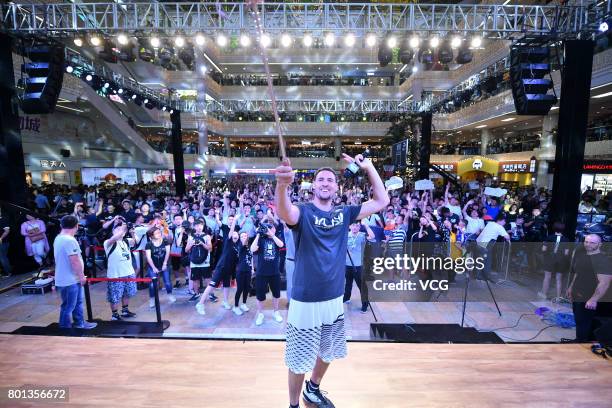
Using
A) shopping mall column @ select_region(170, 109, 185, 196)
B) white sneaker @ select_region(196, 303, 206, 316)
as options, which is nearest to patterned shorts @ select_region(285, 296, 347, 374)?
white sneaker @ select_region(196, 303, 206, 316)

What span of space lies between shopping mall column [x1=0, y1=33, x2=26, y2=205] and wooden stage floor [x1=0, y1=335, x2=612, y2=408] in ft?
18.9

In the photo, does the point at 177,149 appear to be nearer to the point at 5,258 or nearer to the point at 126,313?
the point at 5,258

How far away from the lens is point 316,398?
240 centimetres

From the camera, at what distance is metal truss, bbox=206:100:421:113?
2050cm

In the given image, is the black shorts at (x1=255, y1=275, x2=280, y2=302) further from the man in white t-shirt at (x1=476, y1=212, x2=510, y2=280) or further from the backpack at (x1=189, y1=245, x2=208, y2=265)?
the man in white t-shirt at (x1=476, y1=212, x2=510, y2=280)

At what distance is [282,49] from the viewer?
2578 centimetres

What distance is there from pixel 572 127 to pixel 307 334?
8.44 m

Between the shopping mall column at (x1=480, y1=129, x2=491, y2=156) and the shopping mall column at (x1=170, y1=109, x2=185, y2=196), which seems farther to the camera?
the shopping mall column at (x1=480, y1=129, x2=491, y2=156)

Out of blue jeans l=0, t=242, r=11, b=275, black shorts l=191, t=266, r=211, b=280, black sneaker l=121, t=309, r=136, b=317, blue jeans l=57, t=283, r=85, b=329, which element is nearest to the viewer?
blue jeans l=57, t=283, r=85, b=329

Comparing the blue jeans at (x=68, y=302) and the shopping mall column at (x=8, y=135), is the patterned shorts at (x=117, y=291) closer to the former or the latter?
the blue jeans at (x=68, y=302)

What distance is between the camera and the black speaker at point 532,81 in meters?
7.14

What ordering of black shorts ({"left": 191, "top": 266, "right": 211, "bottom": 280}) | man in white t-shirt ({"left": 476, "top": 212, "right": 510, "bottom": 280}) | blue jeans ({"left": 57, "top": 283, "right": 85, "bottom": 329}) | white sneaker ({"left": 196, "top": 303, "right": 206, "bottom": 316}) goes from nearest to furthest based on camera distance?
blue jeans ({"left": 57, "top": 283, "right": 85, "bottom": 329}), white sneaker ({"left": 196, "top": 303, "right": 206, "bottom": 316}), black shorts ({"left": 191, "top": 266, "right": 211, "bottom": 280}), man in white t-shirt ({"left": 476, "top": 212, "right": 510, "bottom": 280})

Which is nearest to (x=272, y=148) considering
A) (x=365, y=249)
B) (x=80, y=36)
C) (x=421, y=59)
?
(x=421, y=59)

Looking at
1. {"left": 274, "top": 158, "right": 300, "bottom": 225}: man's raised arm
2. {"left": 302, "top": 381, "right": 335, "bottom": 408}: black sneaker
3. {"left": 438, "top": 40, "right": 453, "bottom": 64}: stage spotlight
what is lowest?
{"left": 302, "top": 381, "right": 335, "bottom": 408}: black sneaker
